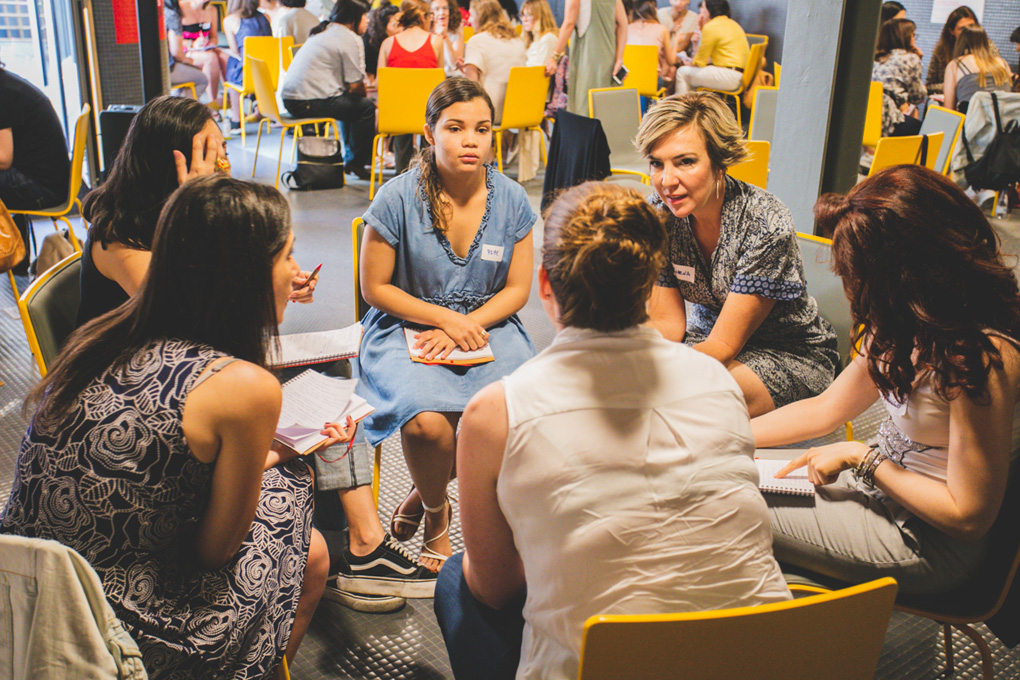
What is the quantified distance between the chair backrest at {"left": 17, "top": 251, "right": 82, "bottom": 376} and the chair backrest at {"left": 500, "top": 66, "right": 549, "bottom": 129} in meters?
4.37

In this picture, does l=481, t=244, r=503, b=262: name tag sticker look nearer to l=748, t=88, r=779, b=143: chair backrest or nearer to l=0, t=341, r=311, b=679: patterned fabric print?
l=0, t=341, r=311, b=679: patterned fabric print

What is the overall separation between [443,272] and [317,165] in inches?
171

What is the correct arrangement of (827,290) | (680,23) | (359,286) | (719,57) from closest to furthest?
(827,290) < (359,286) < (719,57) < (680,23)

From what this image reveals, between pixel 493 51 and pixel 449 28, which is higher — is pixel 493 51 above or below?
below

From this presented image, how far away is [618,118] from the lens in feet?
16.6

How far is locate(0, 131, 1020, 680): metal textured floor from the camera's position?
1.90m

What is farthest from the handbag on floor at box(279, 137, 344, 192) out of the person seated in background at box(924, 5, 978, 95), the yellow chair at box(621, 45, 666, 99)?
the person seated in background at box(924, 5, 978, 95)

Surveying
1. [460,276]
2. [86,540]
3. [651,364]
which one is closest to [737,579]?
[651,364]

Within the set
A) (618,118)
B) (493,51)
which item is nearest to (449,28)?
(493,51)

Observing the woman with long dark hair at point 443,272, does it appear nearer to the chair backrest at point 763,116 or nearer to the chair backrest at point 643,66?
the chair backrest at point 763,116

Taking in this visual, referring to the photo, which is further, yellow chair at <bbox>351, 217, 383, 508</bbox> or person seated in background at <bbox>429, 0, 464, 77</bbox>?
person seated in background at <bbox>429, 0, 464, 77</bbox>

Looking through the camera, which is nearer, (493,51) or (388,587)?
(388,587)

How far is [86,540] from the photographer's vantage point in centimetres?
126

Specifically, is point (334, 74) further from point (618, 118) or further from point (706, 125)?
point (706, 125)
